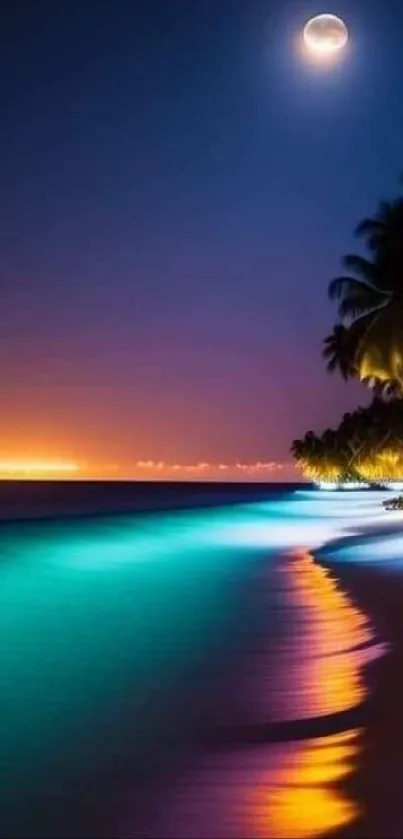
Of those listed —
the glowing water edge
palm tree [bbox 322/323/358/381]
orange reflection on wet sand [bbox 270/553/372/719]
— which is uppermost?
palm tree [bbox 322/323/358/381]

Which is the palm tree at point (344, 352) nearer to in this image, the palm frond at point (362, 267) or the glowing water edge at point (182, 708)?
the palm frond at point (362, 267)

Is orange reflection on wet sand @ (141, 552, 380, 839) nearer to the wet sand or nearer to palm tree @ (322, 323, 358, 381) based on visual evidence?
the wet sand

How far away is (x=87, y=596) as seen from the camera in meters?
12.2

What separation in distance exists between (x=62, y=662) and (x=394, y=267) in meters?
24.6

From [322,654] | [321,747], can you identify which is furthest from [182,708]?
[322,654]

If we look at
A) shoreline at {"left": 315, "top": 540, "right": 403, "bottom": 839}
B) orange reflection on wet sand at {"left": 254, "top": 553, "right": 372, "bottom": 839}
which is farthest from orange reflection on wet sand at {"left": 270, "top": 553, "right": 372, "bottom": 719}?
shoreline at {"left": 315, "top": 540, "right": 403, "bottom": 839}

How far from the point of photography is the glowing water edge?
3605mm

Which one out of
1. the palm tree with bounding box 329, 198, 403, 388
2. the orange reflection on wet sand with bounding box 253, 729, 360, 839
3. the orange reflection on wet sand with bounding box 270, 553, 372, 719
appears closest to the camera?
the orange reflection on wet sand with bounding box 253, 729, 360, 839

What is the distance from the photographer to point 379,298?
103 ft

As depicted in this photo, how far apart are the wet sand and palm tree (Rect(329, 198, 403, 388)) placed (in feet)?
62.9

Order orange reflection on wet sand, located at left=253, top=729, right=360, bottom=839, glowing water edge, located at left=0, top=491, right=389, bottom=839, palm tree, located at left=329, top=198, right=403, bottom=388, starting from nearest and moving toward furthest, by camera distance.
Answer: orange reflection on wet sand, located at left=253, top=729, right=360, bottom=839
glowing water edge, located at left=0, top=491, right=389, bottom=839
palm tree, located at left=329, top=198, right=403, bottom=388

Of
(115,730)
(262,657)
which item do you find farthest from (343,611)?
(115,730)

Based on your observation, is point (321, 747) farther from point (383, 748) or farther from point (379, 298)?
point (379, 298)

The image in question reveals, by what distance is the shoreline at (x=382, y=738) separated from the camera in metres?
3.38
